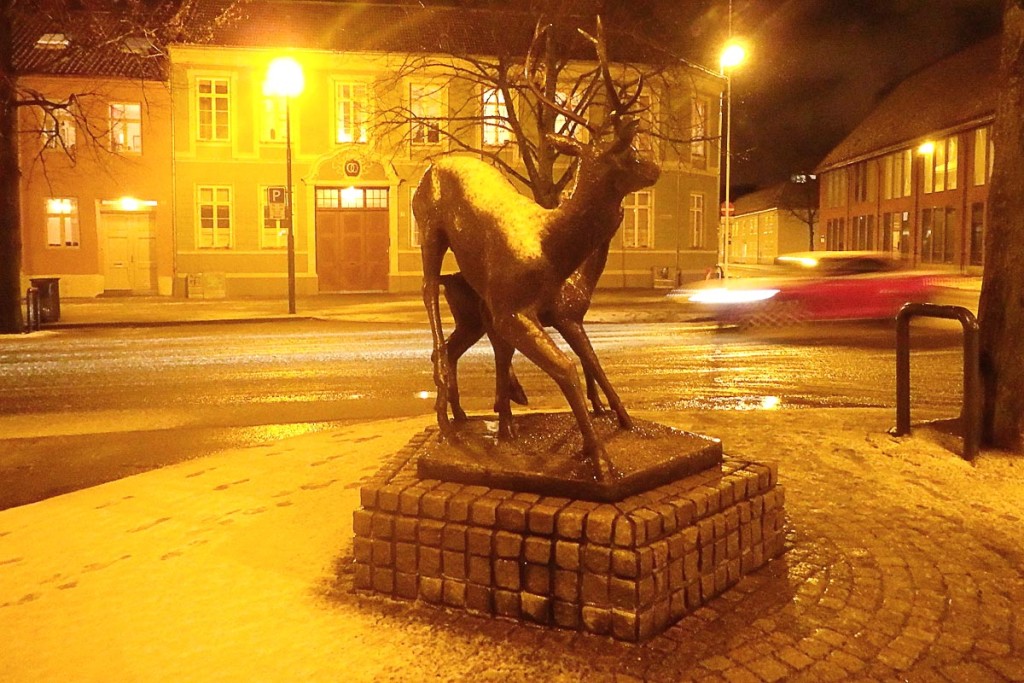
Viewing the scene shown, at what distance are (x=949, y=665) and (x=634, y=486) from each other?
137 cm

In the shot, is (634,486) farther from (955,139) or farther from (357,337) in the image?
(955,139)

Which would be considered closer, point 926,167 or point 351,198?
point 351,198

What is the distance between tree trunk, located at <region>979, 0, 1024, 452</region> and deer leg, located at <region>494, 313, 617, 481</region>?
Result: 413cm

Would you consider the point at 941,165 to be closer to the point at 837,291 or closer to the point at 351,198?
the point at 351,198

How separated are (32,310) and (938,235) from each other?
37.0m

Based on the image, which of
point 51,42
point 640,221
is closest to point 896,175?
point 640,221

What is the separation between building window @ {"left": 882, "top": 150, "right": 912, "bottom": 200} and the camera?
45938 mm

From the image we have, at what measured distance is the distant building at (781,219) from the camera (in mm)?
77125

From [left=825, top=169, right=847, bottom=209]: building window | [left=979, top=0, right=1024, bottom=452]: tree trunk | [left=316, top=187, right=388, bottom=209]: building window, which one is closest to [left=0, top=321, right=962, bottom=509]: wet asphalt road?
[left=979, top=0, right=1024, bottom=452]: tree trunk

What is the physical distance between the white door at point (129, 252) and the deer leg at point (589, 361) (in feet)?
109

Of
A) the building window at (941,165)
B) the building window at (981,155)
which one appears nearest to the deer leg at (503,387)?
the building window at (981,155)

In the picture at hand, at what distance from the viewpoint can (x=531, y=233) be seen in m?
4.33

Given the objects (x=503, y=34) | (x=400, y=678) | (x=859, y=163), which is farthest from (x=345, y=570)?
(x=859, y=163)

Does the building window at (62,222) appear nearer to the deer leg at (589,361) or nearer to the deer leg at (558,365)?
the deer leg at (589,361)
